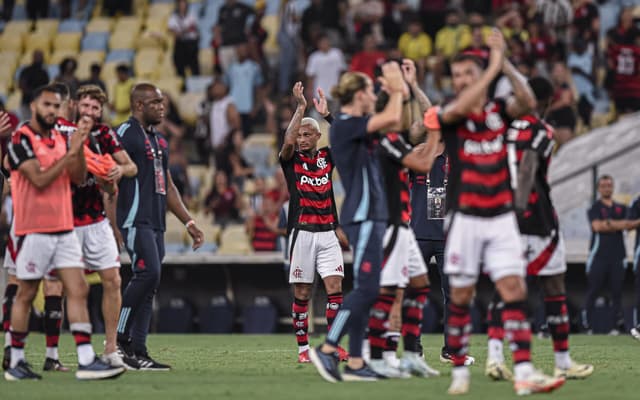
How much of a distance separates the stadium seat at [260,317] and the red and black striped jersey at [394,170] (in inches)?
402

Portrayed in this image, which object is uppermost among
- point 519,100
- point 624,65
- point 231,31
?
point 231,31

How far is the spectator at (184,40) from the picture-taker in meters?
25.6

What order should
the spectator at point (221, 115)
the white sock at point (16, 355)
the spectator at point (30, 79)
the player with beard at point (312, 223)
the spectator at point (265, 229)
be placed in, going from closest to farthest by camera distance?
1. the white sock at point (16, 355)
2. the player with beard at point (312, 223)
3. the spectator at point (265, 229)
4. the spectator at point (221, 115)
5. the spectator at point (30, 79)

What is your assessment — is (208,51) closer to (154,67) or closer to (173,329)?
(154,67)

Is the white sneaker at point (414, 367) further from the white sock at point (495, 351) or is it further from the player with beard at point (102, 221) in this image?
the player with beard at point (102, 221)

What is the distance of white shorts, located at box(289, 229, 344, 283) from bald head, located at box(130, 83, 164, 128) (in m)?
1.97

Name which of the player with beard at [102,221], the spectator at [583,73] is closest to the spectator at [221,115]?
the spectator at [583,73]

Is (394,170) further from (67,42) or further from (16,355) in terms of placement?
(67,42)

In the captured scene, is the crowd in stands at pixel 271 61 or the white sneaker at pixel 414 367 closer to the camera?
the white sneaker at pixel 414 367

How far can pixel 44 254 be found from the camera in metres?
9.81

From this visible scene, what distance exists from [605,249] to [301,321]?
22.9ft

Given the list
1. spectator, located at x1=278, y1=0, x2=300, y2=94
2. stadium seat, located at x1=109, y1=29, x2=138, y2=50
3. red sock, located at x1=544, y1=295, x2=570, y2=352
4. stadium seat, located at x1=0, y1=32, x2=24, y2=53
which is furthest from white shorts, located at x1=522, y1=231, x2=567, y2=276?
stadium seat, located at x1=0, y1=32, x2=24, y2=53

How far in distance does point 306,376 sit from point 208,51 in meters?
16.7

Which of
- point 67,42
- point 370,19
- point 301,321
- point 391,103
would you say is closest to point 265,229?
point 370,19
